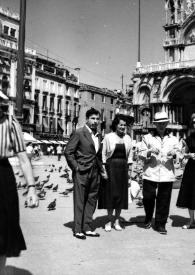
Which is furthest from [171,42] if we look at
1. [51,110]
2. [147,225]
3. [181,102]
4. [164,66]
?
[147,225]

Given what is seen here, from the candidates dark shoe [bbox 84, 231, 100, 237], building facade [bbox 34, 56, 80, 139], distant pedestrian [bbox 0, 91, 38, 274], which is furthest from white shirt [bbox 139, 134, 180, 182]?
→ building facade [bbox 34, 56, 80, 139]

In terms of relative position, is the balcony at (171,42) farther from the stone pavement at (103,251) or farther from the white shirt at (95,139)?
the white shirt at (95,139)

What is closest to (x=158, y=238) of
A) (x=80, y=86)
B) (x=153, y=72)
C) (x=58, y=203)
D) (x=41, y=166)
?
(x=58, y=203)

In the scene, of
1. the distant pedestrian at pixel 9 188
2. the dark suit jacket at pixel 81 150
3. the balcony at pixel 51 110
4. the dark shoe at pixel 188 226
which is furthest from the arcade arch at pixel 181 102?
the distant pedestrian at pixel 9 188

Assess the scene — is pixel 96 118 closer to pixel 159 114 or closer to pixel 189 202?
pixel 159 114

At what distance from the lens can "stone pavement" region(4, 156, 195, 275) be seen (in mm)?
4430

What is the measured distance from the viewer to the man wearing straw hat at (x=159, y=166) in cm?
661

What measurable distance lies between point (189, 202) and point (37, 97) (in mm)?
55130

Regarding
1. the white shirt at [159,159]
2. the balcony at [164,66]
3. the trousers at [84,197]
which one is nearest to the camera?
the trousers at [84,197]

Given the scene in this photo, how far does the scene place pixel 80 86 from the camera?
69688mm

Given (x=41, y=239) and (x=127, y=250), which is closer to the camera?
(x=127, y=250)

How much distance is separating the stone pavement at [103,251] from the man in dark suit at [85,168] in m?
0.32

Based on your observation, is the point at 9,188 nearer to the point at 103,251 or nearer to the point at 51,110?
the point at 103,251

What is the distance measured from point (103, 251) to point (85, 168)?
1364mm
